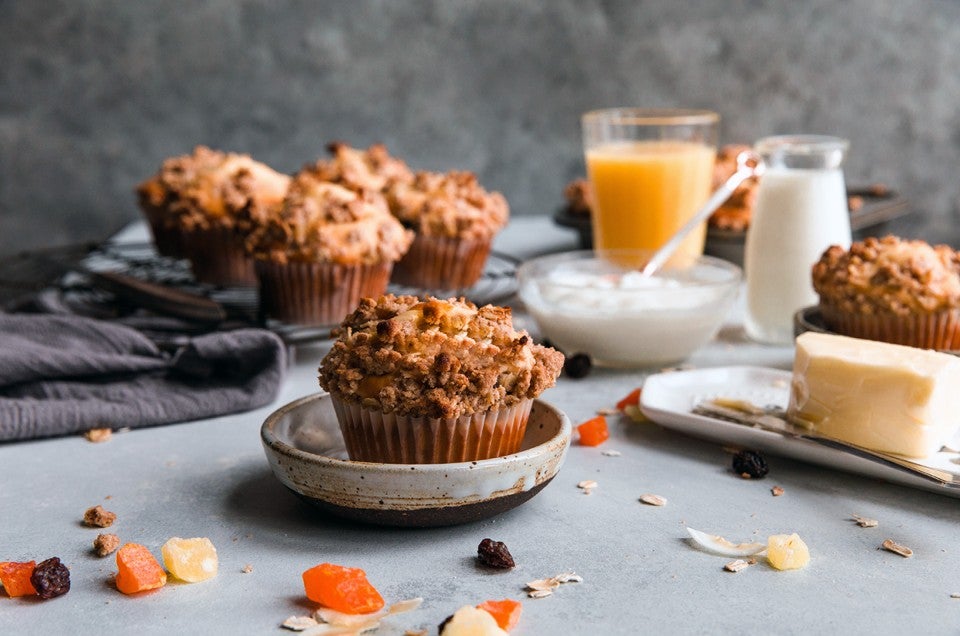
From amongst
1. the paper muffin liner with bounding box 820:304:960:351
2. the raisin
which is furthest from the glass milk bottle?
the raisin

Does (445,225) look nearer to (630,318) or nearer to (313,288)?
(313,288)

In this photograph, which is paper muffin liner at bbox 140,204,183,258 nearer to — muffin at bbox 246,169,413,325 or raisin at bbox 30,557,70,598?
muffin at bbox 246,169,413,325

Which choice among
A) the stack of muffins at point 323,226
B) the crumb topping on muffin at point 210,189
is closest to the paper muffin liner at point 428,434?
the stack of muffins at point 323,226

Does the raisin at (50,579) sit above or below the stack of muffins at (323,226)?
below

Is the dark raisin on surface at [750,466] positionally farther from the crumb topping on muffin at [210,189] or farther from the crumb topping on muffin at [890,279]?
the crumb topping on muffin at [210,189]

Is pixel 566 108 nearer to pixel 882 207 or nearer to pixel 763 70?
pixel 763 70
